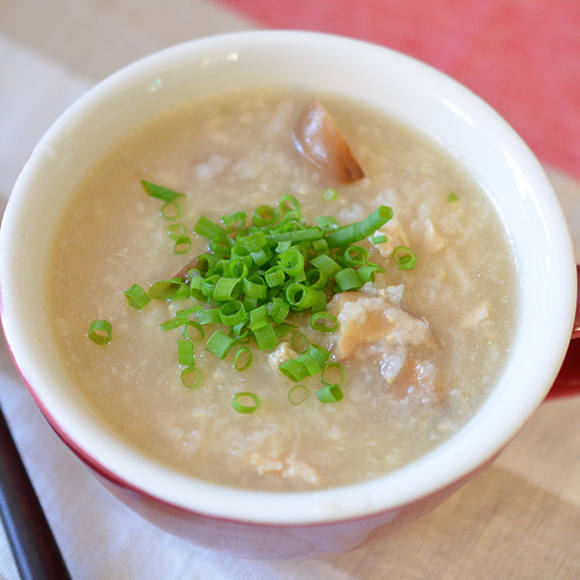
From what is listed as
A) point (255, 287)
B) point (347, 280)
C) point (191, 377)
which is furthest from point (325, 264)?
point (191, 377)

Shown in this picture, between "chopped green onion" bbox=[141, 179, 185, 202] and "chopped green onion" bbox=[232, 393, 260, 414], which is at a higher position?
"chopped green onion" bbox=[141, 179, 185, 202]

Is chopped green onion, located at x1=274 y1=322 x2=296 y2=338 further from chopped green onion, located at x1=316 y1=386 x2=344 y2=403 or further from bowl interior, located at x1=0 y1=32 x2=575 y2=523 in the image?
bowl interior, located at x1=0 y1=32 x2=575 y2=523

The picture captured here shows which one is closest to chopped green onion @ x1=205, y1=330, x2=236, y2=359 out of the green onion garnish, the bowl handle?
the green onion garnish

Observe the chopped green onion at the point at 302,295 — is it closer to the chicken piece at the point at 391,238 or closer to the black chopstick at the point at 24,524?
the chicken piece at the point at 391,238

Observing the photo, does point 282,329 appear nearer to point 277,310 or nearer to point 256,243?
point 277,310

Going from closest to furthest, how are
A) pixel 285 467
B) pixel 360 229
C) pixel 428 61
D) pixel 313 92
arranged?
pixel 285 467
pixel 360 229
pixel 313 92
pixel 428 61

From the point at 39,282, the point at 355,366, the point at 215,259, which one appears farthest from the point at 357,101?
the point at 39,282

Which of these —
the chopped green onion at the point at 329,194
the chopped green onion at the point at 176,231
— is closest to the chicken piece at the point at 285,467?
the chopped green onion at the point at 176,231
